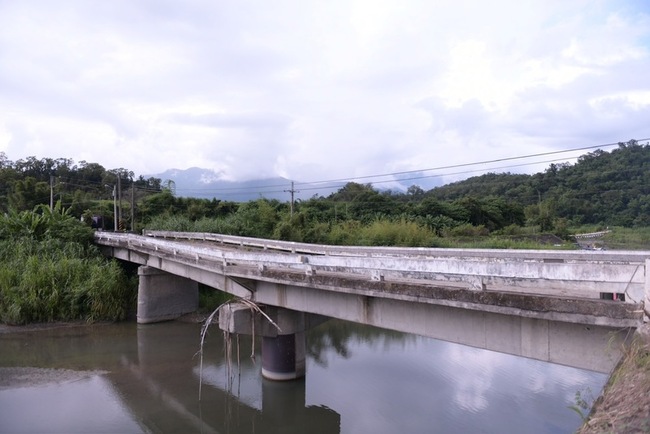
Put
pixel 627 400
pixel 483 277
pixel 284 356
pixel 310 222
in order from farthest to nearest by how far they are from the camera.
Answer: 1. pixel 310 222
2. pixel 284 356
3. pixel 483 277
4. pixel 627 400

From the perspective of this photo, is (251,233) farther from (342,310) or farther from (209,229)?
(342,310)

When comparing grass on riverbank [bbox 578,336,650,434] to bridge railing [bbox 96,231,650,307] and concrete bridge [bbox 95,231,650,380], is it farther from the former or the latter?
bridge railing [bbox 96,231,650,307]

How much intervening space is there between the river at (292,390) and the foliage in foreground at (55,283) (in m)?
2.27

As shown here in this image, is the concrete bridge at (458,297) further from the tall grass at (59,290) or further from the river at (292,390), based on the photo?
the tall grass at (59,290)

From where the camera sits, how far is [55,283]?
1939 centimetres

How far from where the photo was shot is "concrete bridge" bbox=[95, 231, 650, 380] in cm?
553

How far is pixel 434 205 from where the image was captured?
1523 inches

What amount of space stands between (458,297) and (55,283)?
58.6ft

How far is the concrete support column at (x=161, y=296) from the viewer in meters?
19.5

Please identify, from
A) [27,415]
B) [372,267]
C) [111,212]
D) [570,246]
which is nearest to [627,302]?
[372,267]

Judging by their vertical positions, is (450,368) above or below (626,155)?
below

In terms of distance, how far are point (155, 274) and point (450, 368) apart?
12402 millimetres

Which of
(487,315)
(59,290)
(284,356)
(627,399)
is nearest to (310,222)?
(59,290)

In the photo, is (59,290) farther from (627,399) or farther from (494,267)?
(627,399)
